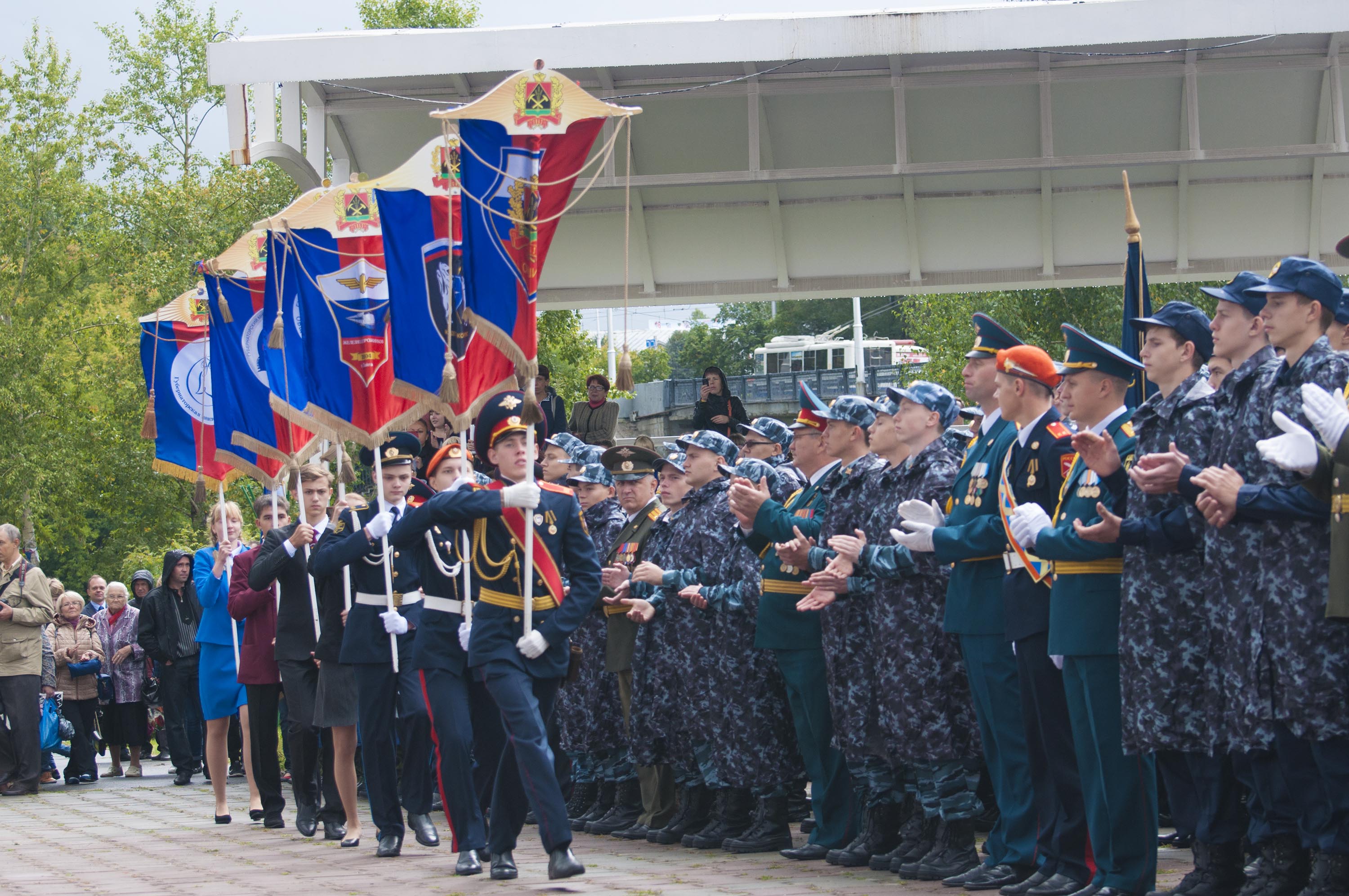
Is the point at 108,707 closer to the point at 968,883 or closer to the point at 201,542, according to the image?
the point at 968,883

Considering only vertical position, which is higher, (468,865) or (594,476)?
(594,476)

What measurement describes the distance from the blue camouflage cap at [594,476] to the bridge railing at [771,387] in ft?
130

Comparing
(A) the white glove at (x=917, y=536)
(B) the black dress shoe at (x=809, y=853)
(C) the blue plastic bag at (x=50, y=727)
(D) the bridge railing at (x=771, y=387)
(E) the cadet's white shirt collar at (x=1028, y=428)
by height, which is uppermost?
(D) the bridge railing at (x=771, y=387)

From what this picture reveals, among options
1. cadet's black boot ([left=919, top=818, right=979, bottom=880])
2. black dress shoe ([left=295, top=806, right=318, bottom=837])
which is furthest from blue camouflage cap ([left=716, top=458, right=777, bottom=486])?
black dress shoe ([left=295, top=806, right=318, bottom=837])

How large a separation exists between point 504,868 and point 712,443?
2803mm

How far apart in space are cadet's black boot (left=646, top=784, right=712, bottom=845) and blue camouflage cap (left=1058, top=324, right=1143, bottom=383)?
143 inches

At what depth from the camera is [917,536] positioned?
672cm

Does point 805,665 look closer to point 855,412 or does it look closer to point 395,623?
point 855,412

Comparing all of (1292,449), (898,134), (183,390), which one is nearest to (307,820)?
(183,390)

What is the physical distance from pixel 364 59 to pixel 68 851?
645 centimetres

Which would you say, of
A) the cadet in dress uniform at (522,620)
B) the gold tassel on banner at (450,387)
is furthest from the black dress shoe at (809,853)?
the gold tassel on banner at (450,387)

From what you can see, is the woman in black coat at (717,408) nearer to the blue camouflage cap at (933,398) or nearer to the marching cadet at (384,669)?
the marching cadet at (384,669)

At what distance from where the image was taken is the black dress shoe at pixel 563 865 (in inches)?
263

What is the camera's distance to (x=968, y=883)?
659 centimetres
